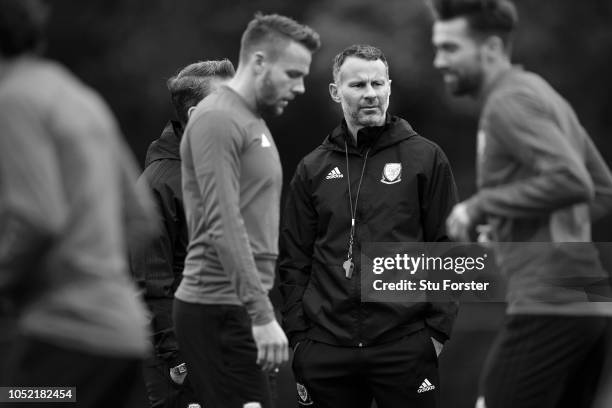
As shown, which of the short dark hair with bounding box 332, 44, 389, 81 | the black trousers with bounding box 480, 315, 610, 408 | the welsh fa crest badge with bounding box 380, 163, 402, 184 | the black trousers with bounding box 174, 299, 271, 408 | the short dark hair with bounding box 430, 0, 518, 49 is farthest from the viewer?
the short dark hair with bounding box 332, 44, 389, 81

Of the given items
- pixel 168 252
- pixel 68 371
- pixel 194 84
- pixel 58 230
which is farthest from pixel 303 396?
pixel 58 230

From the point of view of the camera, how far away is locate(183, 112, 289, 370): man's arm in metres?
4.77

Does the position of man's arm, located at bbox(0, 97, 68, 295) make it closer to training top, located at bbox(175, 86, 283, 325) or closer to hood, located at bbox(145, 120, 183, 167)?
training top, located at bbox(175, 86, 283, 325)

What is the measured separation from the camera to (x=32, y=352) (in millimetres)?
3529

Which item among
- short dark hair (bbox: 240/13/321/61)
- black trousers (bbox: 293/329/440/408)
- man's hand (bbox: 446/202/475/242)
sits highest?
short dark hair (bbox: 240/13/321/61)

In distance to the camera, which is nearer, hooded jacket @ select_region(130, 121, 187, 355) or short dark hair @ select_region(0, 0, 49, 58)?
short dark hair @ select_region(0, 0, 49, 58)

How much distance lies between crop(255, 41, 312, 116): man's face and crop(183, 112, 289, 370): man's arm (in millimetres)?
239

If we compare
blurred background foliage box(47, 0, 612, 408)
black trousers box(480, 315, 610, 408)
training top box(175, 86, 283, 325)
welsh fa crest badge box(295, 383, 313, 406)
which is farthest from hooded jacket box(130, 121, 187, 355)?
blurred background foliage box(47, 0, 612, 408)

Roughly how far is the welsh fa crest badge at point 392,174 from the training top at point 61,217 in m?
2.64

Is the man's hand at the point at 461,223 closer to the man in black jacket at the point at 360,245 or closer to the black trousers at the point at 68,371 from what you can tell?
the black trousers at the point at 68,371

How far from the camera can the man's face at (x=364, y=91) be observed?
623cm

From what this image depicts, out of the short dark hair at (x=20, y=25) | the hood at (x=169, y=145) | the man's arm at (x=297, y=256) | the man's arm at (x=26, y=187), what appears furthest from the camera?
the hood at (x=169, y=145)

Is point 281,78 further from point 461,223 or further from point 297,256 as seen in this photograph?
point 297,256

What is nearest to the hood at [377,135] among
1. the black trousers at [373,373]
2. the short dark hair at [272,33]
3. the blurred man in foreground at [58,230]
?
the black trousers at [373,373]
